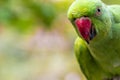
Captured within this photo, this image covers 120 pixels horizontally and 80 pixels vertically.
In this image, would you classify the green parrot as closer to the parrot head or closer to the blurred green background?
the parrot head

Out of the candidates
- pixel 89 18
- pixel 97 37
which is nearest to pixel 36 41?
pixel 97 37

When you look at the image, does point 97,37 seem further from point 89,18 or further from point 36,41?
point 36,41

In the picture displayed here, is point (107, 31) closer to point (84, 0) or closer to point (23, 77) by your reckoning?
point (84, 0)

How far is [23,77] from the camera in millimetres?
3012

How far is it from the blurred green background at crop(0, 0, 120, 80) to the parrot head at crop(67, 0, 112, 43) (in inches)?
27.7

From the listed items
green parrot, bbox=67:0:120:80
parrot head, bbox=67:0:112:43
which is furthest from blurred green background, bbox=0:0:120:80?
parrot head, bbox=67:0:112:43

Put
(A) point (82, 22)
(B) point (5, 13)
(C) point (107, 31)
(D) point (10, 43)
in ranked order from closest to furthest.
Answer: (A) point (82, 22) < (C) point (107, 31) < (B) point (5, 13) < (D) point (10, 43)

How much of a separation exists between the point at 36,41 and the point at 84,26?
1765 millimetres

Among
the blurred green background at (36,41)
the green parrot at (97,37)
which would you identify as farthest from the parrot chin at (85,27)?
the blurred green background at (36,41)

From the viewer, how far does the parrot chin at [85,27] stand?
1501 millimetres

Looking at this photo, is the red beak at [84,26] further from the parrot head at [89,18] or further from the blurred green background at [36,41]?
the blurred green background at [36,41]

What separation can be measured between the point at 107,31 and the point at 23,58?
1.46m

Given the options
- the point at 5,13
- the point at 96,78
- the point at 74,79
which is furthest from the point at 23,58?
the point at 96,78

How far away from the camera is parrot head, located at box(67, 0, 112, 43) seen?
4.91 feet
